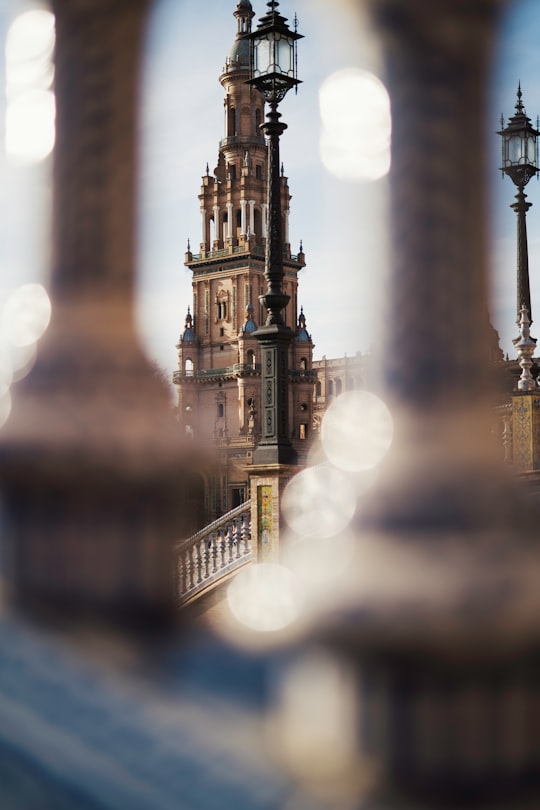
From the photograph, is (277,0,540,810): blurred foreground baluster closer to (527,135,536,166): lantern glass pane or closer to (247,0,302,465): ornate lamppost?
(247,0,302,465): ornate lamppost

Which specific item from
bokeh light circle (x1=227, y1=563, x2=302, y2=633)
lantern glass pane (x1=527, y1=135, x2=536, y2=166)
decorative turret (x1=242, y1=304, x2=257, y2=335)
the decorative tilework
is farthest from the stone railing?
decorative turret (x1=242, y1=304, x2=257, y2=335)

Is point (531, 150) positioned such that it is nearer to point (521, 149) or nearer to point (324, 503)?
point (521, 149)

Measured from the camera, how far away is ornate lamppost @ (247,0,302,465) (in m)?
12.1

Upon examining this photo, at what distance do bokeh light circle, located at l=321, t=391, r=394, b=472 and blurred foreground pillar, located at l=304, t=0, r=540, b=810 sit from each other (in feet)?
0.14

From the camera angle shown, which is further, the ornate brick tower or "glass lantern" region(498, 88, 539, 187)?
the ornate brick tower

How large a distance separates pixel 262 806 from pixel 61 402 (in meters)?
1.23

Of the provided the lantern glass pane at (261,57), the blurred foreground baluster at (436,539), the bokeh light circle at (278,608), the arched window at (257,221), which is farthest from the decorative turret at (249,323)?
the blurred foreground baluster at (436,539)

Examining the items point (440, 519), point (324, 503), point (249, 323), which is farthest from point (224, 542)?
point (249, 323)

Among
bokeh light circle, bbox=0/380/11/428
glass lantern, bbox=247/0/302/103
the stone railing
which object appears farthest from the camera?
the stone railing

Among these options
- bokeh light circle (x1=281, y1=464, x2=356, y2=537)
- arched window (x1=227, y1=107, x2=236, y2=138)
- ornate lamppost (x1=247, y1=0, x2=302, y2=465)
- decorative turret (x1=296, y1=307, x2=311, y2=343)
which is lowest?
bokeh light circle (x1=281, y1=464, x2=356, y2=537)

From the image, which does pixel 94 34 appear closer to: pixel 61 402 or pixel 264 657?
pixel 61 402

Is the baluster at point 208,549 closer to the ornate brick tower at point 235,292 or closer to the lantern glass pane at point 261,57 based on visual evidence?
the lantern glass pane at point 261,57

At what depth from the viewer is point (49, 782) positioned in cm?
234

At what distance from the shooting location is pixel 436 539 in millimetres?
1939
